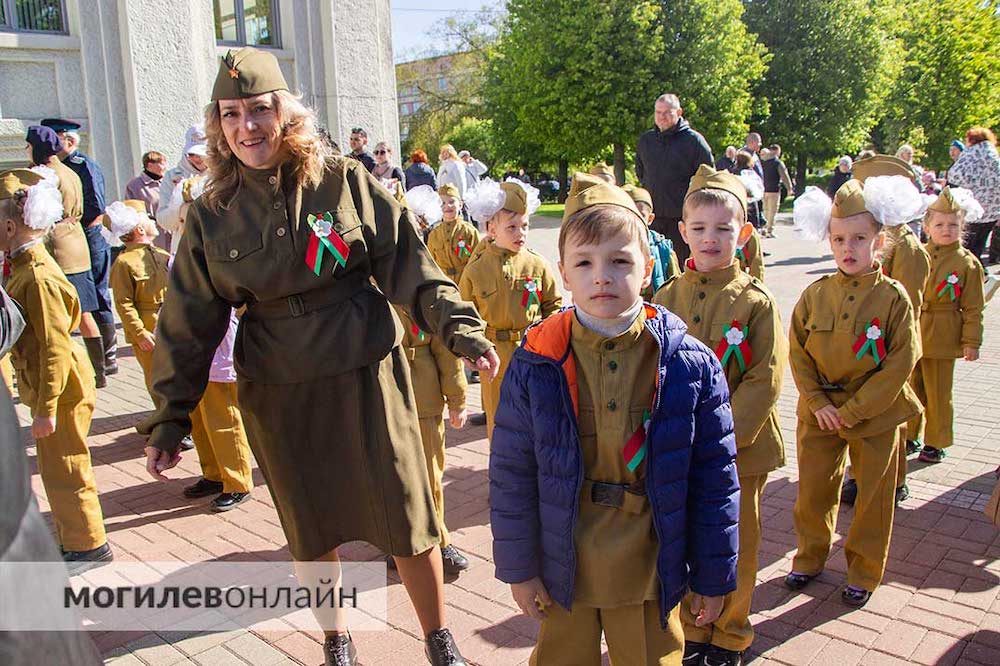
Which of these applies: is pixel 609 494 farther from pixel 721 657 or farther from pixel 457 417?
pixel 457 417

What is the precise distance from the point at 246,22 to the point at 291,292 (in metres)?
12.0

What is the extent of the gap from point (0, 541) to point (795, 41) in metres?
40.0

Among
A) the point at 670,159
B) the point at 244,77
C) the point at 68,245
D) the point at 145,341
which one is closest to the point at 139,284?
the point at 145,341

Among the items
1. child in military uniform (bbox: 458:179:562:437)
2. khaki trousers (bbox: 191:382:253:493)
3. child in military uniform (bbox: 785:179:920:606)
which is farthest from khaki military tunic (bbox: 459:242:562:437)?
child in military uniform (bbox: 785:179:920:606)

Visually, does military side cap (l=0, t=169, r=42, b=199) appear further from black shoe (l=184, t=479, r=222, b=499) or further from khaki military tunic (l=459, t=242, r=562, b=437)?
khaki military tunic (l=459, t=242, r=562, b=437)

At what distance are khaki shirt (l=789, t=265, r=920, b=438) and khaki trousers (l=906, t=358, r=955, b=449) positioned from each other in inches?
70.2

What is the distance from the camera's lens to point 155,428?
117 inches

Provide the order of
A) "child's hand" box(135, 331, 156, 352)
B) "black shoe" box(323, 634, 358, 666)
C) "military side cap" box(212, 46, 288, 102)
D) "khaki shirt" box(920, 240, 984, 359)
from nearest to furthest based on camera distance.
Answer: "military side cap" box(212, 46, 288, 102)
"black shoe" box(323, 634, 358, 666)
"khaki shirt" box(920, 240, 984, 359)
"child's hand" box(135, 331, 156, 352)

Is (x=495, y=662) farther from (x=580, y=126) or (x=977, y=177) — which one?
(x=580, y=126)

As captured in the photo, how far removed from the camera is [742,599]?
3057mm

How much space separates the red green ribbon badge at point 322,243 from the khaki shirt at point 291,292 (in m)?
0.02

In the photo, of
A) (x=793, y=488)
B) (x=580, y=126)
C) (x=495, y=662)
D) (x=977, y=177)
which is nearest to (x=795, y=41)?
(x=580, y=126)

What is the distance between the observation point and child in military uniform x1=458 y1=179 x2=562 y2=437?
4879 mm

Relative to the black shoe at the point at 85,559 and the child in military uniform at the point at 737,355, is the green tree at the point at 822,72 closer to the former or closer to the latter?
the child in military uniform at the point at 737,355
